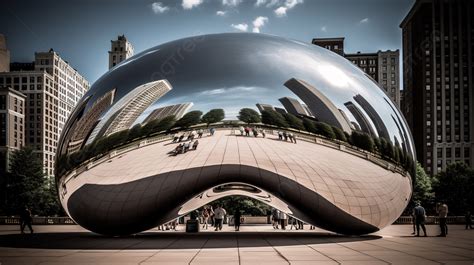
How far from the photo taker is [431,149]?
146000mm

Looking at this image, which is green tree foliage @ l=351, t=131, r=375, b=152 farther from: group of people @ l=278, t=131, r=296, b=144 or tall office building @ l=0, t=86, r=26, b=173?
tall office building @ l=0, t=86, r=26, b=173

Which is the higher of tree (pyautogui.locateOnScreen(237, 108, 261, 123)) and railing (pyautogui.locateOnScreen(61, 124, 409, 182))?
tree (pyautogui.locateOnScreen(237, 108, 261, 123))

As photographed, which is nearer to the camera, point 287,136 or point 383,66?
point 287,136

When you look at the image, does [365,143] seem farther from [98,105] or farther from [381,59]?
[381,59]

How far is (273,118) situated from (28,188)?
5531 cm

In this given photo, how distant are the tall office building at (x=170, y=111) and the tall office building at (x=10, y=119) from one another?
131864 mm

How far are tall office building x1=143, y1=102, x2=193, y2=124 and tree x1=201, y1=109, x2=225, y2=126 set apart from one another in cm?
46

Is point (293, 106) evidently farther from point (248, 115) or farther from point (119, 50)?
point (119, 50)

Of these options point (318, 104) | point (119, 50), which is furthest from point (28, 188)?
point (119, 50)

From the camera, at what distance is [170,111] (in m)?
12.5

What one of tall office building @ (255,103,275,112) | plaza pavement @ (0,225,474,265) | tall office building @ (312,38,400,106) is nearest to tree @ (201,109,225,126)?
tall office building @ (255,103,275,112)

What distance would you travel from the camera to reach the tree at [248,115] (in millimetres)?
12320

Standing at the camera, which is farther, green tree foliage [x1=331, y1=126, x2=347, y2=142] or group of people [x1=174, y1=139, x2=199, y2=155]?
green tree foliage [x1=331, y1=126, x2=347, y2=142]

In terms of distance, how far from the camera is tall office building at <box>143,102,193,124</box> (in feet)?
40.7
